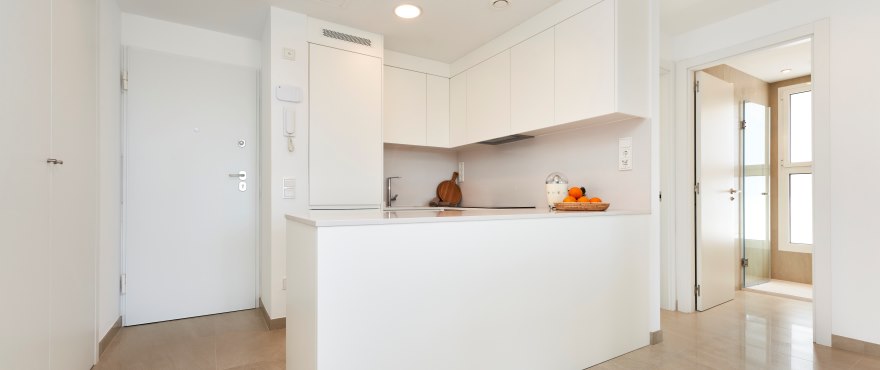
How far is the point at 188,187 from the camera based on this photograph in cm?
295

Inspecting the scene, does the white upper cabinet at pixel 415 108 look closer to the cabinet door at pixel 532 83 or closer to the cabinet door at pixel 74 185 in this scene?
the cabinet door at pixel 532 83

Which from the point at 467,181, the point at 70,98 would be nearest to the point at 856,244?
the point at 467,181

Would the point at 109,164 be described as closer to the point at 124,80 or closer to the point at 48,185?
the point at 124,80

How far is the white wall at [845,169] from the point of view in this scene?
2338 millimetres

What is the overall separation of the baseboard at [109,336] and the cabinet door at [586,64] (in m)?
3.09

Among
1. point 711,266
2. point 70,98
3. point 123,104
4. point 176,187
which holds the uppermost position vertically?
point 123,104

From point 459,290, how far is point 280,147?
1759 mm

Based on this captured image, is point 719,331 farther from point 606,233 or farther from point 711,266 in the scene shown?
point 606,233

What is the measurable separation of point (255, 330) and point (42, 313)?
1346 mm

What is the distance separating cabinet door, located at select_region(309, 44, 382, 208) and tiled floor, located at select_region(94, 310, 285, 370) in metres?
0.97

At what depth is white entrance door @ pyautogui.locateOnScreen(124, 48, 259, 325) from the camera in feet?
9.14

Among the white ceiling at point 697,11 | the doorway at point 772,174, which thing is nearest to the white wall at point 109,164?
the white ceiling at point 697,11

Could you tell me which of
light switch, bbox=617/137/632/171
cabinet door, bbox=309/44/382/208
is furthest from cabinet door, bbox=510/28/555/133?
cabinet door, bbox=309/44/382/208

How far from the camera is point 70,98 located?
173 cm
